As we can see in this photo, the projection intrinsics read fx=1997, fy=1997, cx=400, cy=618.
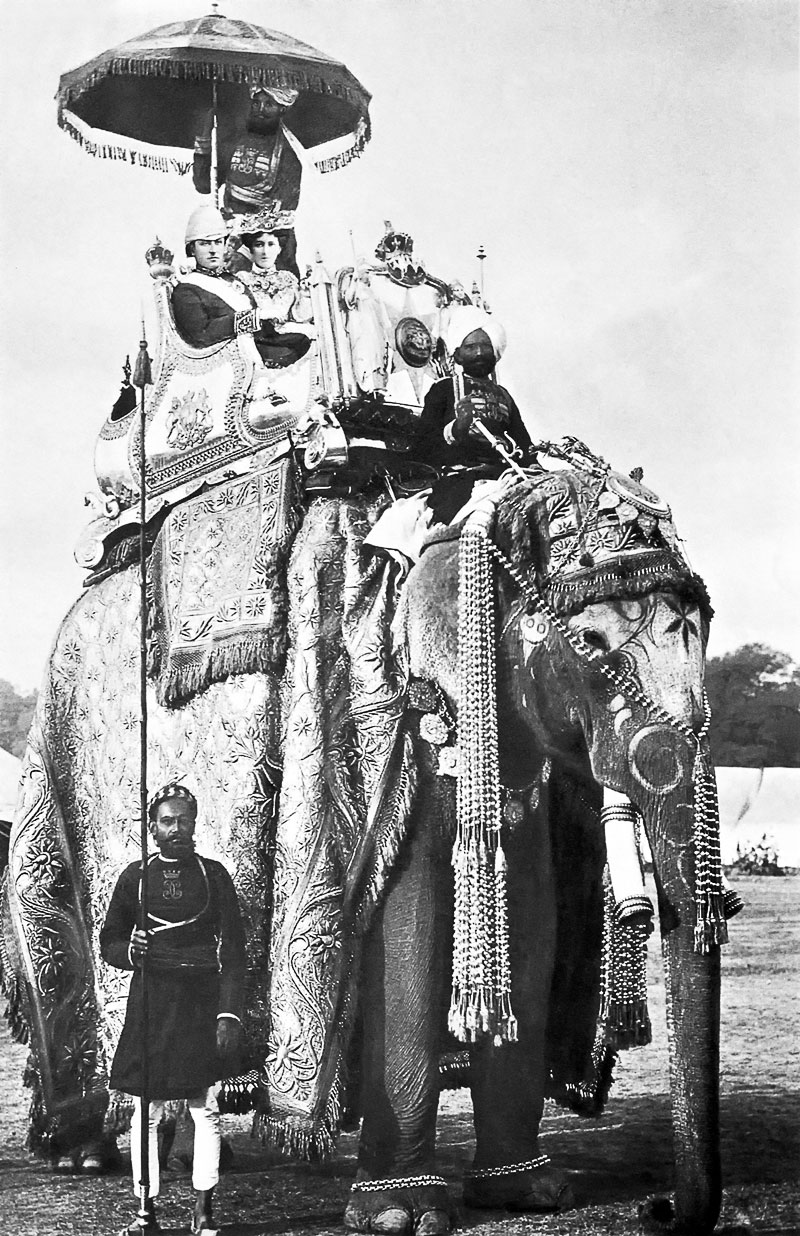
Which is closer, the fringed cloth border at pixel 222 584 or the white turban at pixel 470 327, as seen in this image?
the fringed cloth border at pixel 222 584

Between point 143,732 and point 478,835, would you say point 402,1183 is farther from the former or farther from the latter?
point 143,732

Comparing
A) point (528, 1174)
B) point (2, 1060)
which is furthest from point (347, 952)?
point (2, 1060)

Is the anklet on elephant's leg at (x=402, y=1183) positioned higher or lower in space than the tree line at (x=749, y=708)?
lower

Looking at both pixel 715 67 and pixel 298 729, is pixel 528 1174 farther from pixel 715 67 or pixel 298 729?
pixel 715 67

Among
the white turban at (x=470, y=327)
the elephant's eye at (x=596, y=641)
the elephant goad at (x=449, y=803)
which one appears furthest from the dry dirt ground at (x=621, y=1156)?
the white turban at (x=470, y=327)

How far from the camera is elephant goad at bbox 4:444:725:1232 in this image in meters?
4.16

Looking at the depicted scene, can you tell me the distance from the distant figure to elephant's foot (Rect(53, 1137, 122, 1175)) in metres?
2.29

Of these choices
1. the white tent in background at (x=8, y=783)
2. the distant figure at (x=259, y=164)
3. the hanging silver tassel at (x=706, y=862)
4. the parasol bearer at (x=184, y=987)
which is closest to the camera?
the hanging silver tassel at (x=706, y=862)

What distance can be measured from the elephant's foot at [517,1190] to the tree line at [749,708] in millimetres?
1085

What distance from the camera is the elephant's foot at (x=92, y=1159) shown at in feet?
15.6

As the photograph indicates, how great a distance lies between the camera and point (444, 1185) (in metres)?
4.37

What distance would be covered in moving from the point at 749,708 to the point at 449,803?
0.92 meters

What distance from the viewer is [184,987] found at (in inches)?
175

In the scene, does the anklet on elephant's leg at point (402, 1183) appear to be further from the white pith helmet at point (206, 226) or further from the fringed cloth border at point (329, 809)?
Answer: the white pith helmet at point (206, 226)
